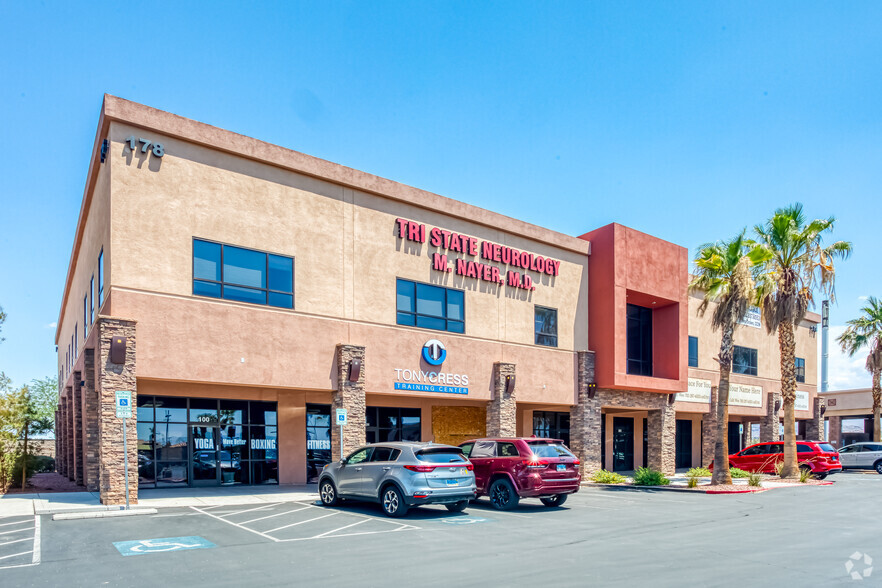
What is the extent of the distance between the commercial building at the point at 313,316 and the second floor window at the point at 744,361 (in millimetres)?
9836

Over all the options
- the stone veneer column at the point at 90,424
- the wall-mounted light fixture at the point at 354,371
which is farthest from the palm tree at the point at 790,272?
the stone veneer column at the point at 90,424

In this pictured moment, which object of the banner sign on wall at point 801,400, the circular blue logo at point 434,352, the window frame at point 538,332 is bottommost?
the banner sign on wall at point 801,400

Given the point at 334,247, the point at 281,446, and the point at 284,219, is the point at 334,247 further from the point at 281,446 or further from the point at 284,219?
the point at 281,446

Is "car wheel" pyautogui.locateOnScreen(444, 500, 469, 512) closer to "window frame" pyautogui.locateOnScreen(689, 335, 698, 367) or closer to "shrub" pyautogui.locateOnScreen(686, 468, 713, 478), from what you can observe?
"shrub" pyautogui.locateOnScreen(686, 468, 713, 478)

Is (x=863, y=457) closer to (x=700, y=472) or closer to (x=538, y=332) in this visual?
(x=700, y=472)

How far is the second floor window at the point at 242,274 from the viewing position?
58.9ft

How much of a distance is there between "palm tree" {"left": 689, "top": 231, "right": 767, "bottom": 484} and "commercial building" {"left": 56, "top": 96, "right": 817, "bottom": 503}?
14.2 feet

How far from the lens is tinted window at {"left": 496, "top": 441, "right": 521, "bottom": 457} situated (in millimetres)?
16641

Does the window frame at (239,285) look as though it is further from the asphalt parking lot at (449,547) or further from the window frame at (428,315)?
the asphalt parking lot at (449,547)

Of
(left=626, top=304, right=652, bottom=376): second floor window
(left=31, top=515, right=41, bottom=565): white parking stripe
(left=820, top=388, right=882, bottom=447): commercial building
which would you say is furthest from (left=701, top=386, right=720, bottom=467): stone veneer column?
(left=31, top=515, right=41, bottom=565): white parking stripe

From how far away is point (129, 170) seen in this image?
16.8 m

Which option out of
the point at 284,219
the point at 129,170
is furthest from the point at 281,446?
the point at 129,170

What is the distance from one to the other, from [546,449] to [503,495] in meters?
1.56

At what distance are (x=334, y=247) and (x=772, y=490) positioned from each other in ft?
55.6
